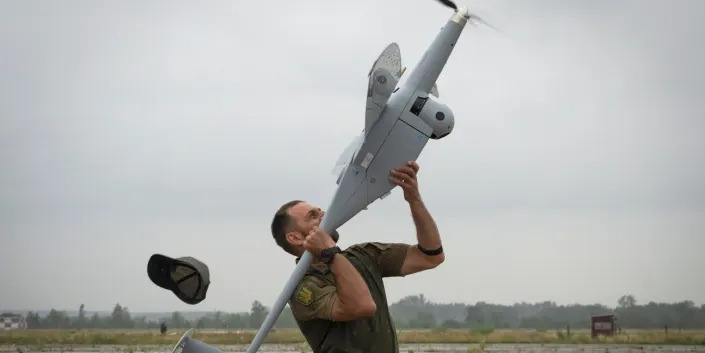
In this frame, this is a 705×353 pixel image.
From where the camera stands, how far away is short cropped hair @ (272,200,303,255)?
19.8ft

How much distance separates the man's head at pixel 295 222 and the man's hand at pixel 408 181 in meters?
0.59

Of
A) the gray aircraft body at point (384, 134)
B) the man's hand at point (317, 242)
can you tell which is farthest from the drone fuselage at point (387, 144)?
the man's hand at point (317, 242)

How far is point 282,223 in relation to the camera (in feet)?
19.8

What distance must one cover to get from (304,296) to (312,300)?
74mm

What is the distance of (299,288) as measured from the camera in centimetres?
587

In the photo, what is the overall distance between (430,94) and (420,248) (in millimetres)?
2927

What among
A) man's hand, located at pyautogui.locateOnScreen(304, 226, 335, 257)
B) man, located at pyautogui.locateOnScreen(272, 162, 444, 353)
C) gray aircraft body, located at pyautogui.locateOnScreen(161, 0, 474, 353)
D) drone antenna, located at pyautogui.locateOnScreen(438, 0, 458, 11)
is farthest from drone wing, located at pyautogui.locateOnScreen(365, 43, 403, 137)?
man's hand, located at pyautogui.locateOnScreen(304, 226, 335, 257)

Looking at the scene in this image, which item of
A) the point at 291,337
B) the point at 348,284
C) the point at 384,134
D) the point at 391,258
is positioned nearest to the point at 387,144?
the point at 384,134

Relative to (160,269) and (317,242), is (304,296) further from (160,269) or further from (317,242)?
(160,269)

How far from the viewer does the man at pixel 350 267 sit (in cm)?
554

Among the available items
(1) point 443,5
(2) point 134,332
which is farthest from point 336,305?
(2) point 134,332

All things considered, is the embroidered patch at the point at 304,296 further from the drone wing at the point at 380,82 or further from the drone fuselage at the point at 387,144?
the drone wing at the point at 380,82

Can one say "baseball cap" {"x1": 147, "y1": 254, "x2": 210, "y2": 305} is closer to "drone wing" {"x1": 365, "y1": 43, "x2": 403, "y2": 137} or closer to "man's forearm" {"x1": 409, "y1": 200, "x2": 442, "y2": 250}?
"man's forearm" {"x1": 409, "y1": 200, "x2": 442, "y2": 250}

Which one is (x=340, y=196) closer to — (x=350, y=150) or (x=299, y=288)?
(x=350, y=150)
